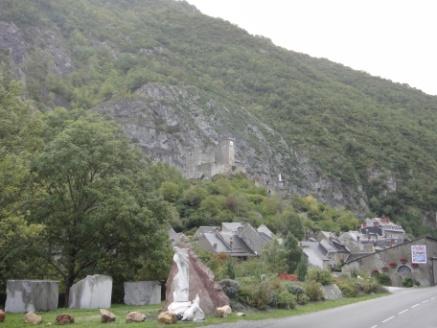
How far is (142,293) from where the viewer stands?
24.8 metres

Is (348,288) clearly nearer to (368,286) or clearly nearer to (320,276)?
(320,276)

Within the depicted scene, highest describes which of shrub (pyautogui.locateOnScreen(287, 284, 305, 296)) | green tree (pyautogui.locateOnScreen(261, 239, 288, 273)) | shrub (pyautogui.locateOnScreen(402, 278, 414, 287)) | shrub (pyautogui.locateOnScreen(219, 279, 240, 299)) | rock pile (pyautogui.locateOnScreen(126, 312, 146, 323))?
green tree (pyautogui.locateOnScreen(261, 239, 288, 273))

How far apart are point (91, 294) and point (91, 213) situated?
19.9ft

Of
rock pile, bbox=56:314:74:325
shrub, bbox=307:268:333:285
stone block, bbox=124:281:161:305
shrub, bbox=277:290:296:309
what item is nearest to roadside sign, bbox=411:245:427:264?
shrub, bbox=307:268:333:285

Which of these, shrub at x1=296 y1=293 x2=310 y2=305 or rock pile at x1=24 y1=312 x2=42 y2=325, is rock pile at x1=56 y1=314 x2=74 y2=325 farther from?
shrub at x1=296 y1=293 x2=310 y2=305

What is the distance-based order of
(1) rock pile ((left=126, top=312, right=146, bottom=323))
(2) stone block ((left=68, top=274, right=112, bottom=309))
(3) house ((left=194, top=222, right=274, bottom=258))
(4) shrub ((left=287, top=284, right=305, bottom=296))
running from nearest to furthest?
(1) rock pile ((left=126, top=312, right=146, bottom=323)), (2) stone block ((left=68, top=274, right=112, bottom=309)), (4) shrub ((left=287, top=284, right=305, bottom=296)), (3) house ((left=194, top=222, right=274, bottom=258))

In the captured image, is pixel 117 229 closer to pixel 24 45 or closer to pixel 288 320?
pixel 288 320

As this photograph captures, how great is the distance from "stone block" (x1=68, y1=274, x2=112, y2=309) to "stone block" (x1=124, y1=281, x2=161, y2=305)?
2105 millimetres

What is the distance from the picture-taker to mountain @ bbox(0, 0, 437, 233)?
471 feet

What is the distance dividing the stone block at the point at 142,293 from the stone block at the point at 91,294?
82.9 inches

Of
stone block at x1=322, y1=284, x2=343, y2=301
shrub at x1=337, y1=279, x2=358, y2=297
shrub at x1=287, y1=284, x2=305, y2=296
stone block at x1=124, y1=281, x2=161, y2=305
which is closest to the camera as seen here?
stone block at x1=124, y1=281, x2=161, y2=305

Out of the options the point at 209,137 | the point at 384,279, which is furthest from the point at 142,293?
the point at 209,137

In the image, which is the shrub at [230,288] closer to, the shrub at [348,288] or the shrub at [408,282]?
the shrub at [348,288]

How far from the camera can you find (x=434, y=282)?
60.2 meters
